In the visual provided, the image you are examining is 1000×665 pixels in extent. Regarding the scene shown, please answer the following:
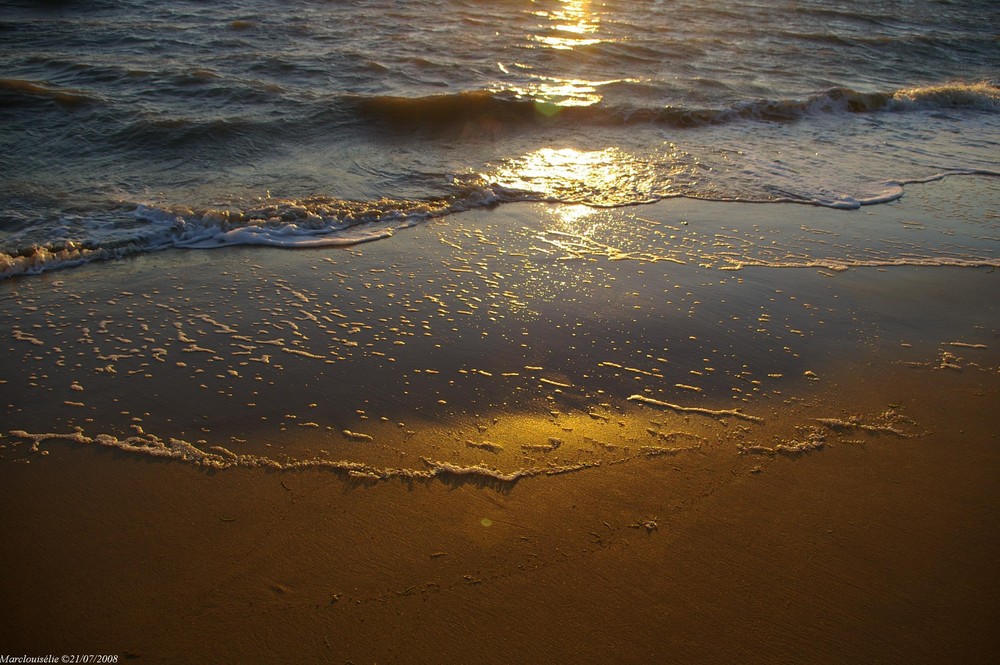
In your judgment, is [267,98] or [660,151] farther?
[267,98]

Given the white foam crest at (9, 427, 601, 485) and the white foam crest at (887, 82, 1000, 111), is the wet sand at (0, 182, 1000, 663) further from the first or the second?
the white foam crest at (887, 82, 1000, 111)

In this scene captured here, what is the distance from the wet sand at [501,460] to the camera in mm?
2059

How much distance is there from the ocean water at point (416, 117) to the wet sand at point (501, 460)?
1171 mm

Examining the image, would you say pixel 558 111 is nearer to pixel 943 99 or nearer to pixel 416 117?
pixel 416 117

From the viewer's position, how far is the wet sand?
2059 millimetres

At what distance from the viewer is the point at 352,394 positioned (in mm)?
3098

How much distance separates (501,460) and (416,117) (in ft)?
20.7

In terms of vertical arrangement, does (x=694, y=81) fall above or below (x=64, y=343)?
above

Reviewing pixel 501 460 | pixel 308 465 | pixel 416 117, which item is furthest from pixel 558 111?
pixel 308 465

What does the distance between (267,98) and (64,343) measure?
556 cm

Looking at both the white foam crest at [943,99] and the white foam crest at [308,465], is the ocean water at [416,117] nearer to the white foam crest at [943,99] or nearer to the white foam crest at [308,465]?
the white foam crest at [943,99]

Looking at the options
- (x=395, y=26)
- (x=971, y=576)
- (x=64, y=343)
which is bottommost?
(x=971, y=576)

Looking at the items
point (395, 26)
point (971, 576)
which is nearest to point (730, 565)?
point (971, 576)

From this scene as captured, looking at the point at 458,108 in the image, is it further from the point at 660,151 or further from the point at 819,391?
the point at 819,391
